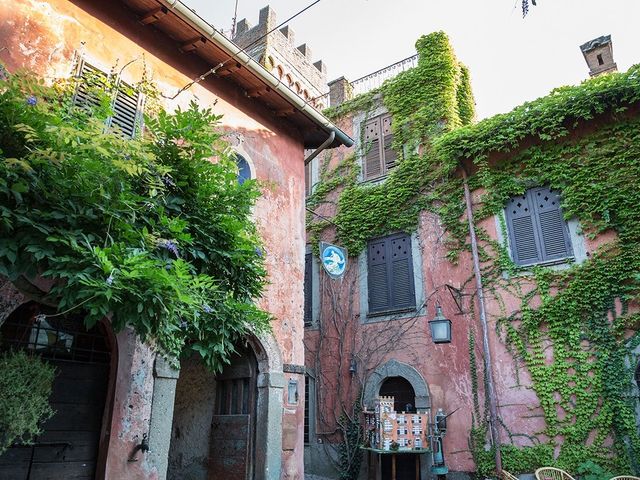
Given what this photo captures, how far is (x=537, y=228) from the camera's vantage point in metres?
9.02

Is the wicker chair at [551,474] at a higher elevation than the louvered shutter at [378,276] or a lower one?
lower

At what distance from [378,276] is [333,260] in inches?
82.7

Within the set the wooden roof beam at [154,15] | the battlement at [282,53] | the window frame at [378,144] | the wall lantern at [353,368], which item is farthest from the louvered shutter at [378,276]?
the battlement at [282,53]

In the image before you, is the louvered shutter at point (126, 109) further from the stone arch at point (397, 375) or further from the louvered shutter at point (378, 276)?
the stone arch at point (397, 375)

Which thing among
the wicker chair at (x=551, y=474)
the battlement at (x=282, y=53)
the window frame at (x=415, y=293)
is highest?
the battlement at (x=282, y=53)

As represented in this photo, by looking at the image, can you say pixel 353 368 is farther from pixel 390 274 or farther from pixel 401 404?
pixel 390 274

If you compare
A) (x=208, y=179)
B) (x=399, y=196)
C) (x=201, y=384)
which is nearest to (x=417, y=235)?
(x=399, y=196)

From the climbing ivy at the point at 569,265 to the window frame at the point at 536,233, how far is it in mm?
153

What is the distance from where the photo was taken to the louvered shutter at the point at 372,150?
39.7 ft

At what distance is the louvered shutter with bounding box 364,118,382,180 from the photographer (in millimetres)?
12102

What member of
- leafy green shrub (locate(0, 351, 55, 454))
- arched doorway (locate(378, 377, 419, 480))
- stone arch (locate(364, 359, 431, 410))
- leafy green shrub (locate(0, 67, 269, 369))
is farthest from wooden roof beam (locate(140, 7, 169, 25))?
arched doorway (locate(378, 377, 419, 480))

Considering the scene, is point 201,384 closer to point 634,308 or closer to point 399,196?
point 399,196

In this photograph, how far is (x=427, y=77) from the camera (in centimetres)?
1180

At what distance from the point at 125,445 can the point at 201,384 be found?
271 cm
